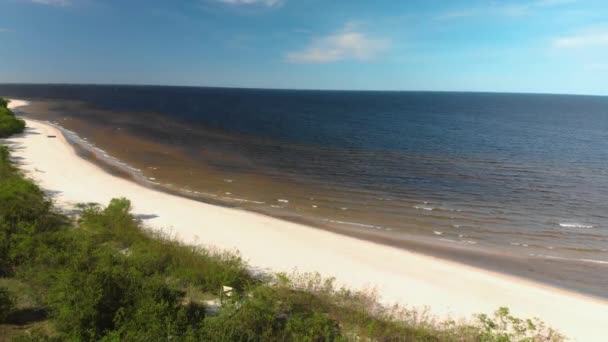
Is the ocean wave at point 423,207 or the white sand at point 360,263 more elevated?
the ocean wave at point 423,207

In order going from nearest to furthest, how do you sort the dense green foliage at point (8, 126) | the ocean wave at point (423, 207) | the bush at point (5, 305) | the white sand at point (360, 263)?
the bush at point (5, 305), the white sand at point (360, 263), the ocean wave at point (423, 207), the dense green foliage at point (8, 126)

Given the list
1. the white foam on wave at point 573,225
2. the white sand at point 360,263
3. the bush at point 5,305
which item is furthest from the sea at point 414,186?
the bush at point 5,305

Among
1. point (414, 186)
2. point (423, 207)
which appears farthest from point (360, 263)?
point (414, 186)

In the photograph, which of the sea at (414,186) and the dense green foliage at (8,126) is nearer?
the sea at (414,186)

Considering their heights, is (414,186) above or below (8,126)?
below

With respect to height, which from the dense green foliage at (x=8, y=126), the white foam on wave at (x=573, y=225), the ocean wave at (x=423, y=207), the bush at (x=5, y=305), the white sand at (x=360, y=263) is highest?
the dense green foliage at (x=8, y=126)

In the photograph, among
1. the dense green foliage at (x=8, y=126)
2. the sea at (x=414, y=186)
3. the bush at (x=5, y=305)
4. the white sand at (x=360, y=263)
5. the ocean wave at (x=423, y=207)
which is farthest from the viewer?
the dense green foliage at (x=8, y=126)

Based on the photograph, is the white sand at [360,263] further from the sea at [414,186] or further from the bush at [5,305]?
the bush at [5,305]

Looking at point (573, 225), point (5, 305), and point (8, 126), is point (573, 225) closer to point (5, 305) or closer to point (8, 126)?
point (5, 305)

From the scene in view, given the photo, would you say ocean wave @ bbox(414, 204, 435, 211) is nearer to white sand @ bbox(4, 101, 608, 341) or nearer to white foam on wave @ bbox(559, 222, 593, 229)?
white sand @ bbox(4, 101, 608, 341)

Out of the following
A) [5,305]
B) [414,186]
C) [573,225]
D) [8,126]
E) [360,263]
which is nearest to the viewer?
[5,305]
